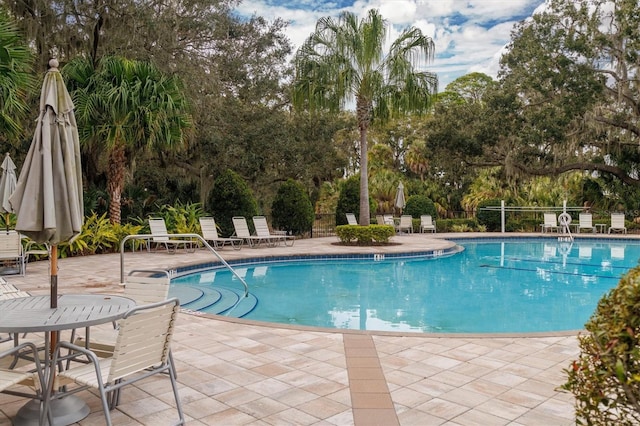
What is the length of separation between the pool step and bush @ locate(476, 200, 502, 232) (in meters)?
15.4

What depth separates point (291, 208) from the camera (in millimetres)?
17047

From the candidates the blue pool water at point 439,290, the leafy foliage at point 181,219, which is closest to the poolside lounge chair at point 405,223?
the blue pool water at point 439,290

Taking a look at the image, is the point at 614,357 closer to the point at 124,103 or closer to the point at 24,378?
the point at 24,378

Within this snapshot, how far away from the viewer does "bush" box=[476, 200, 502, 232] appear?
70.9 ft

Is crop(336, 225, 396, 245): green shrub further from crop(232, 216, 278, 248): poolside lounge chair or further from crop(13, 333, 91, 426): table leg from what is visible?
crop(13, 333, 91, 426): table leg

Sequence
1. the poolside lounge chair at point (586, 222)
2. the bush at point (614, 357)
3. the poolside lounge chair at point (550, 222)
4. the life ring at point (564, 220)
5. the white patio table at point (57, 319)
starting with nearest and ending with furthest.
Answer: the bush at point (614, 357) → the white patio table at point (57, 319) → the life ring at point (564, 220) → the poolside lounge chair at point (586, 222) → the poolside lounge chair at point (550, 222)

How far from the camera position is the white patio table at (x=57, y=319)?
2.87 meters

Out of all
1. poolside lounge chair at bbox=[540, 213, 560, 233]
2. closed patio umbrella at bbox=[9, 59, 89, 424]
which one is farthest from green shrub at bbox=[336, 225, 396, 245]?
closed patio umbrella at bbox=[9, 59, 89, 424]

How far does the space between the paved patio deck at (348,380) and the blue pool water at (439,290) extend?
1947 millimetres

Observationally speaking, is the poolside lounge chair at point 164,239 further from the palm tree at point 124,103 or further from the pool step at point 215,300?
the pool step at point 215,300

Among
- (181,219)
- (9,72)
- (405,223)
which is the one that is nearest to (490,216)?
(405,223)

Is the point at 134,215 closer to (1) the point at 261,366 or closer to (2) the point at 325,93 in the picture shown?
(2) the point at 325,93

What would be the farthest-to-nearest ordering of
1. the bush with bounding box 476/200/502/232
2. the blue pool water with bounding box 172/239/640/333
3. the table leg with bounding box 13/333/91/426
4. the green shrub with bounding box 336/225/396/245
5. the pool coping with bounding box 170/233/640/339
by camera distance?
Result: the bush with bounding box 476/200/502/232
the green shrub with bounding box 336/225/396/245
the blue pool water with bounding box 172/239/640/333
the pool coping with bounding box 170/233/640/339
the table leg with bounding box 13/333/91/426

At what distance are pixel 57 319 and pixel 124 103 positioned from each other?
31.5ft
